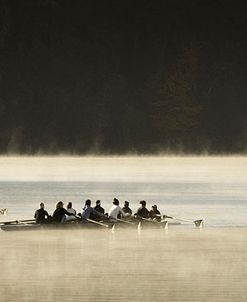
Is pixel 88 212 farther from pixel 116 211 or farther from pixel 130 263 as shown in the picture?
pixel 130 263

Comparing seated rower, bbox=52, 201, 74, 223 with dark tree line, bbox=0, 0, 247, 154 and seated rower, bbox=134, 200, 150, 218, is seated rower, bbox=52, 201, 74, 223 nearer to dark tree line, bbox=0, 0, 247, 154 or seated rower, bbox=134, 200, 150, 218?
seated rower, bbox=134, 200, 150, 218

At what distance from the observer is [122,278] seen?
1989cm

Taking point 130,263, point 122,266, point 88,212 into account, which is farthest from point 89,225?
point 122,266

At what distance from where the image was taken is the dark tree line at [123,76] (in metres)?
134

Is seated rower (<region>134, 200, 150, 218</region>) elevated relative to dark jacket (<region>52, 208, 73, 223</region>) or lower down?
elevated

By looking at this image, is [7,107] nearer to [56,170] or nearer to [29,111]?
[29,111]

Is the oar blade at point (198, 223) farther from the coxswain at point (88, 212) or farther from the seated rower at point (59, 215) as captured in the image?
the seated rower at point (59, 215)

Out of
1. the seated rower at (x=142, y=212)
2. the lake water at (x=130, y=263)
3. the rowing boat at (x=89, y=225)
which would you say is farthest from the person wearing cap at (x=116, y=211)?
the lake water at (x=130, y=263)

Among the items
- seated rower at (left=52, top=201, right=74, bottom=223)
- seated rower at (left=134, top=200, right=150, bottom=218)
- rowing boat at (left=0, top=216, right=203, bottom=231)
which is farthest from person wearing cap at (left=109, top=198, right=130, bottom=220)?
seated rower at (left=52, top=201, right=74, bottom=223)

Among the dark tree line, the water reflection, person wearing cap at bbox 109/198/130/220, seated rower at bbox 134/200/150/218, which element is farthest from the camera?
the dark tree line

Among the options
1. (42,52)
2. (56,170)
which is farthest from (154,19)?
(56,170)

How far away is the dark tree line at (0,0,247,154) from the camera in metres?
134

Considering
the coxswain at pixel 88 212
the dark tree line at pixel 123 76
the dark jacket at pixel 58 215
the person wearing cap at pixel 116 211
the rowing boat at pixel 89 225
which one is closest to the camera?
the dark jacket at pixel 58 215

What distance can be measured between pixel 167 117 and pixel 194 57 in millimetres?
12543
